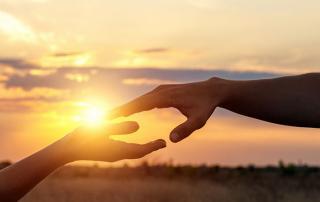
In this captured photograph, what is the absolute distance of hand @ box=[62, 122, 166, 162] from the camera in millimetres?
2285

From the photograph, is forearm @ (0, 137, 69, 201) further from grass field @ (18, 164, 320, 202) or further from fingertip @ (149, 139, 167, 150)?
grass field @ (18, 164, 320, 202)

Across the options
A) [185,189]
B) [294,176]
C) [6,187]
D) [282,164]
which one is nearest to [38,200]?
[185,189]

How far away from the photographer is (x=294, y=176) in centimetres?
2183

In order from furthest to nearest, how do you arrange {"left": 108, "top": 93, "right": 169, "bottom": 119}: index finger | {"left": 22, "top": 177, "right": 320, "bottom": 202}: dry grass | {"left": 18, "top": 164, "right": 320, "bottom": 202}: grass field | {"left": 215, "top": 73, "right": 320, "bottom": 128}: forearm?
{"left": 18, "top": 164, "right": 320, "bottom": 202}: grass field
{"left": 22, "top": 177, "right": 320, "bottom": 202}: dry grass
{"left": 215, "top": 73, "right": 320, "bottom": 128}: forearm
{"left": 108, "top": 93, "right": 169, "bottom": 119}: index finger

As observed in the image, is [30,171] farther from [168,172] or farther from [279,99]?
[168,172]

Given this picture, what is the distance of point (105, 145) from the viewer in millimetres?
2291

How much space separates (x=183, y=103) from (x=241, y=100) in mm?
228

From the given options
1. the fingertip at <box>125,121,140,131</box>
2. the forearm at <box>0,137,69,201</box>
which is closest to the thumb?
the fingertip at <box>125,121,140,131</box>

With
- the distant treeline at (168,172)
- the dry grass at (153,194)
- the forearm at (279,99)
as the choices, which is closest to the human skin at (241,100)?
the forearm at (279,99)

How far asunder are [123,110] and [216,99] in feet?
0.97

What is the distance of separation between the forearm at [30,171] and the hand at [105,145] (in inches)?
1.9

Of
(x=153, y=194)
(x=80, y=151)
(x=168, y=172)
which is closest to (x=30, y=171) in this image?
(x=80, y=151)

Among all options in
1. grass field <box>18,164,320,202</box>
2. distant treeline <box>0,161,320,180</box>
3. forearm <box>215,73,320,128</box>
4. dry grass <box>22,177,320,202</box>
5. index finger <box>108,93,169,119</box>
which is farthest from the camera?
distant treeline <box>0,161,320,180</box>

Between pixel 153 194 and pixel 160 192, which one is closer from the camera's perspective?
pixel 153 194
